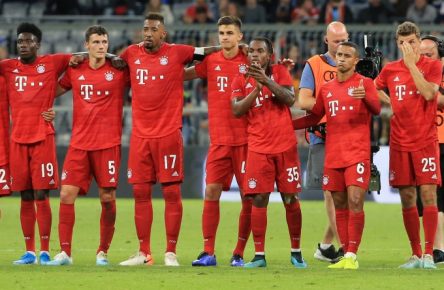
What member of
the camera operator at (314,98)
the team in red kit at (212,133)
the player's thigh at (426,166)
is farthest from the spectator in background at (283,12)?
the player's thigh at (426,166)

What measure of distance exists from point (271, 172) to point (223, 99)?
3.21ft

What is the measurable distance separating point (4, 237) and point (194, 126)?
7489mm

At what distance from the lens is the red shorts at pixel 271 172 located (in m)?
13.0

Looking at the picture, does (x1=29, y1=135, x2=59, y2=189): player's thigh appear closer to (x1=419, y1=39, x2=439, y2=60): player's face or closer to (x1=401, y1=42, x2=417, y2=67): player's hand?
(x1=401, y1=42, x2=417, y2=67): player's hand

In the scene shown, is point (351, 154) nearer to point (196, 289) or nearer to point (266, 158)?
point (266, 158)

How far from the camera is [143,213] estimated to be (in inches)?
529

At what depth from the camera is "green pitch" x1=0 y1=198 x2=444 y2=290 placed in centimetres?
1140

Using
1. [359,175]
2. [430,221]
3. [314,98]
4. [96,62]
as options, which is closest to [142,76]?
[96,62]

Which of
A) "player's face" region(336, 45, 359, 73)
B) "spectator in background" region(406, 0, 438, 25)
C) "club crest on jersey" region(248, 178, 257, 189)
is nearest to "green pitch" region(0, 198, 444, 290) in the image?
"club crest on jersey" region(248, 178, 257, 189)

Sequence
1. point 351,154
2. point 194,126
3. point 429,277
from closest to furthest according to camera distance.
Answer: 1. point 429,277
2. point 351,154
3. point 194,126

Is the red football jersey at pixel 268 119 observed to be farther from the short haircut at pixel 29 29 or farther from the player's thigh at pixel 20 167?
the player's thigh at pixel 20 167

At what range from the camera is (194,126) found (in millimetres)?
23875

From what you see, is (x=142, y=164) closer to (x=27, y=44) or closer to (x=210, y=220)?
(x=210, y=220)

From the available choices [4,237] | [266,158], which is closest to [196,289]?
[266,158]
